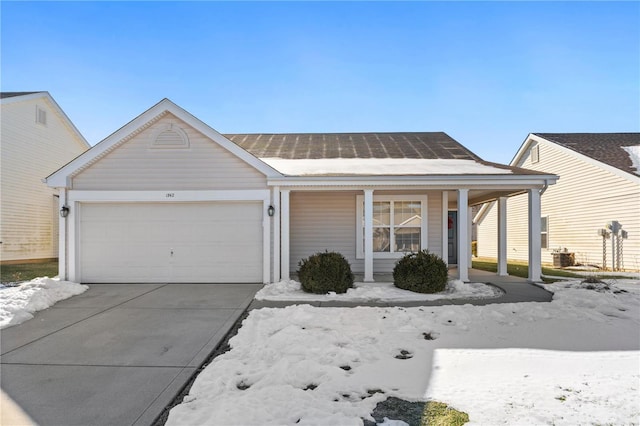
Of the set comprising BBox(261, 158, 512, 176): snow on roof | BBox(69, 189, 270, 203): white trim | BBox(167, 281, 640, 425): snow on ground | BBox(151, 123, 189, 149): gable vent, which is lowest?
BBox(167, 281, 640, 425): snow on ground

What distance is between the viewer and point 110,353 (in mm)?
4332

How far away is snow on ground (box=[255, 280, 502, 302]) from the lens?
7121 millimetres

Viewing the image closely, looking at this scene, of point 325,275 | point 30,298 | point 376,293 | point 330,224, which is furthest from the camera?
point 330,224

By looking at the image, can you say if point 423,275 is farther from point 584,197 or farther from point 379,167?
point 584,197

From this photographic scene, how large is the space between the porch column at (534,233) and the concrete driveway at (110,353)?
288 inches

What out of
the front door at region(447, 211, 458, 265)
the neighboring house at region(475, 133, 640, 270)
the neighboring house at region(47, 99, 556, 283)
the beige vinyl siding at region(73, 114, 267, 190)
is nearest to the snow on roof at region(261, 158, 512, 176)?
the neighboring house at region(47, 99, 556, 283)

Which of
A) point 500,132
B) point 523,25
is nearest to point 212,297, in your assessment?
point 523,25

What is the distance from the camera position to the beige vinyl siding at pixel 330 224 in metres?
10.6

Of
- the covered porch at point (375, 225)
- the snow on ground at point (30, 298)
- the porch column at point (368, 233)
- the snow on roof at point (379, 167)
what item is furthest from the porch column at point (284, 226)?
the snow on ground at point (30, 298)

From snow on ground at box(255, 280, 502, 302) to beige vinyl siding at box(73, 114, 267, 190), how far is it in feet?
9.35

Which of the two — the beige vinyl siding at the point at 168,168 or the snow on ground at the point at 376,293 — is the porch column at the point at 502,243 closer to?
the snow on ground at the point at 376,293

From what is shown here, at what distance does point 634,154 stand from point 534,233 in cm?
1045

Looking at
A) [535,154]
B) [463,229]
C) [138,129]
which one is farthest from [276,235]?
[535,154]

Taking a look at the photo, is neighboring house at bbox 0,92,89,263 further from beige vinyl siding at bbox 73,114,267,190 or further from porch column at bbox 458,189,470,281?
porch column at bbox 458,189,470,281
